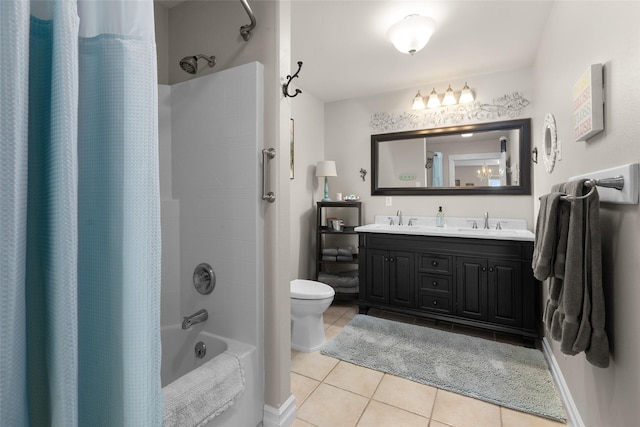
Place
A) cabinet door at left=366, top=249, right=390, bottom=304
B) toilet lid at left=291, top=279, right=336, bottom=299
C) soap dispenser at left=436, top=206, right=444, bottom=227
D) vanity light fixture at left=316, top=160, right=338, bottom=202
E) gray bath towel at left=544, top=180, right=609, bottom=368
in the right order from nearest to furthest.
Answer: gray bath towel at left=544, top=180, right=609, bottom=368
toilet lid at left=291, top=279, right=336, bottom=299
cabinet door at left=366, top=249, right=390, bottom=304
soap dispenser at left=436, top=206, right=444, bottom=227
vanity light fixture at left=316, top=160, right=338, bottom=202

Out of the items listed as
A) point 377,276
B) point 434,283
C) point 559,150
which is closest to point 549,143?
point 559,150

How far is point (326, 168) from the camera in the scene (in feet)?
11.3

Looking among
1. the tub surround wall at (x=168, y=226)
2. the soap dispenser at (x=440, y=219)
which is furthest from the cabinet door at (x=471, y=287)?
the tub surround wall at (x=168, y=226)

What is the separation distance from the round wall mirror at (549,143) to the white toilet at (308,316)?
176cm

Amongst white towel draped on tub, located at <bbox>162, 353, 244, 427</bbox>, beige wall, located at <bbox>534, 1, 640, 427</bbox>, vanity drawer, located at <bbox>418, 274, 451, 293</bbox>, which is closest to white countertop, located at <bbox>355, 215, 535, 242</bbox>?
vanity drawer, located at <bbox>418, 274, 451, 293</bbox>

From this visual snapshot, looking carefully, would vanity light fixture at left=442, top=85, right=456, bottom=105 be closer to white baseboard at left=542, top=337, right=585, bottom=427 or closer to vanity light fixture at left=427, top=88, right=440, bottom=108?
vanity light fixture at left=427, top=88, right=440, bottom=108

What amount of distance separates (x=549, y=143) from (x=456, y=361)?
1.64m

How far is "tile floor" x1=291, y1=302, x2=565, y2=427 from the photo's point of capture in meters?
1.61

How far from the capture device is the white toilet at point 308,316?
2293 millimetres

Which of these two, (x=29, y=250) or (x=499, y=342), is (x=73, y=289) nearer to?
(x=29, y=250)

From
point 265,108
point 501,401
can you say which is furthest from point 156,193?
point 501,401

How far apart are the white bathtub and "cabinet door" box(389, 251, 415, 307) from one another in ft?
5.42

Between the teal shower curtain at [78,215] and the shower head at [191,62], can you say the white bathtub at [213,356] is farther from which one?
the shower head at [191,62]

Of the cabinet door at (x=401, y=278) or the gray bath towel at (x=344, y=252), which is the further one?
the gray bath towel at (x=344, y=252)
